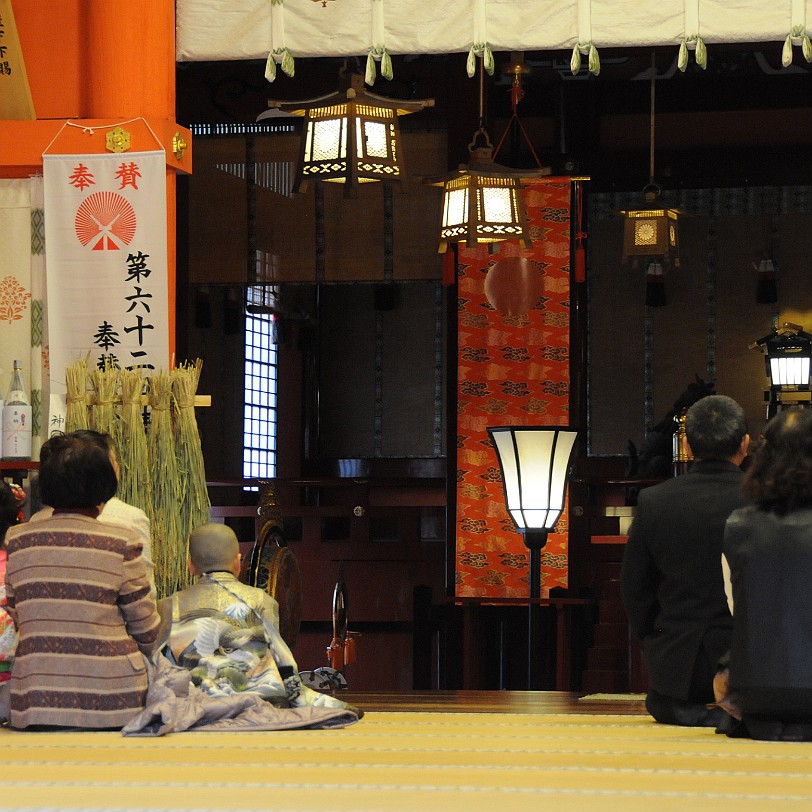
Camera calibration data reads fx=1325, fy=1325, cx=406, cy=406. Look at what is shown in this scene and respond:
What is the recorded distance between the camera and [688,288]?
12.9 metres

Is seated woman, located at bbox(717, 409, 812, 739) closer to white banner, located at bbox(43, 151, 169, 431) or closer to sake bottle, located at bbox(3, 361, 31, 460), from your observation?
white banner, located at bbox(43, 151, 169, 431)

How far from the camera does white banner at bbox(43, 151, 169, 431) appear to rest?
4.80 metres

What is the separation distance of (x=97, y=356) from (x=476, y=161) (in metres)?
2.22

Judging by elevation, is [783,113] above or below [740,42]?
above

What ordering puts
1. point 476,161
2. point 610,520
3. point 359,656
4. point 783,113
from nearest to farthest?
1. point 476,161
2. point 359,656
3. point 610,520
4. point 783,113

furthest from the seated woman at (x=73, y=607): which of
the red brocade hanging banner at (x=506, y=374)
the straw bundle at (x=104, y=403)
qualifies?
the red brocade hanging banner at (x=506, y=374)

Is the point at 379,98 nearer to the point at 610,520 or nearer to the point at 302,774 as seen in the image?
the point at 302,774

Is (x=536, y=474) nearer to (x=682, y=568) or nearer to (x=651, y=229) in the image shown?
(x=682, y=568)

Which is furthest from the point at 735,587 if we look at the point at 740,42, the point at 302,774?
the point at 740,42

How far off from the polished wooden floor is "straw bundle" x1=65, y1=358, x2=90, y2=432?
4.48 ft

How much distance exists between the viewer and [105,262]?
4.86 meters

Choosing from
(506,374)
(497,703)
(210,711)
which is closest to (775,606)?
(210,711)

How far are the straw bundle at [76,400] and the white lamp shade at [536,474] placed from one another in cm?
170

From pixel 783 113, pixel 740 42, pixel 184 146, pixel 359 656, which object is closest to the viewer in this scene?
pixel 740 42
